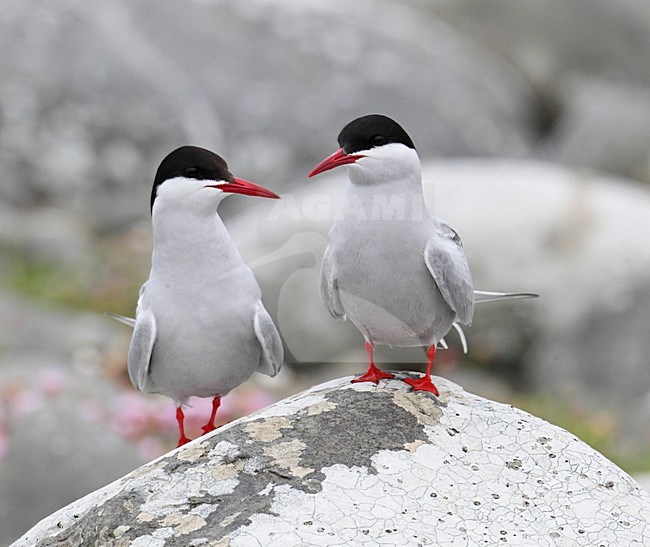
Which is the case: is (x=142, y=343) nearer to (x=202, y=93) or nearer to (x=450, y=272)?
(x=450, y=272)

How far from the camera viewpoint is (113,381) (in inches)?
342

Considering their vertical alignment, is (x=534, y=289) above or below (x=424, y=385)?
below

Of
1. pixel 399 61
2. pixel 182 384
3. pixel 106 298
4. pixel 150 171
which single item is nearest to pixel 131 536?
pixel 182 384

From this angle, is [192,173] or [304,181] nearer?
[192,173]

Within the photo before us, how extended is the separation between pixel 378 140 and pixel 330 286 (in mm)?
663

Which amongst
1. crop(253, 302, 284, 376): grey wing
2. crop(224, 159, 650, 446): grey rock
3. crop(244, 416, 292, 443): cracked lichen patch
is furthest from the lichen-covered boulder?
crop(224, 159, 650, 446): grey rock

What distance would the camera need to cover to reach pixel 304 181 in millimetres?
11586

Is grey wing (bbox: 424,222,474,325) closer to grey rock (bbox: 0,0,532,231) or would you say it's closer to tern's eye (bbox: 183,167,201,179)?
tern's eye (bbox: 183,167,201,179)

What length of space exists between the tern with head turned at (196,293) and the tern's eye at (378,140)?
1.55 feet

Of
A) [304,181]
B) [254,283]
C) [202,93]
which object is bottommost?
[304,181]

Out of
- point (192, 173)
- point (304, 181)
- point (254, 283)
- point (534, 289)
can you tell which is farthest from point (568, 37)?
point (192, 173)

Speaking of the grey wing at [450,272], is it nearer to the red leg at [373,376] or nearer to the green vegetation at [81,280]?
the red leg at [373,376]

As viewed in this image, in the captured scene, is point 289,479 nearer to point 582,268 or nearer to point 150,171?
point 582,268

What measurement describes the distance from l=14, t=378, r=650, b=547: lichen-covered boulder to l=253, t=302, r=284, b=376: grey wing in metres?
0.33
